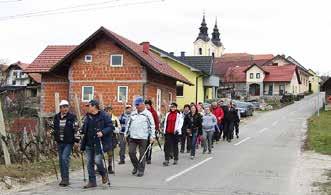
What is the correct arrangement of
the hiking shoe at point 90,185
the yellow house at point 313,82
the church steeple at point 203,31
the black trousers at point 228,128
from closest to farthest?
the hiking shoe at point 90,185, the black trousers at point 228,128, the yellow house at point 313,82, the church steeple at point 203,31

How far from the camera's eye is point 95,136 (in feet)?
36.9

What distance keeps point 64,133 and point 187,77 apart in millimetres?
44602

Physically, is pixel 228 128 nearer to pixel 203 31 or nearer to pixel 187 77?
pixel 187 77

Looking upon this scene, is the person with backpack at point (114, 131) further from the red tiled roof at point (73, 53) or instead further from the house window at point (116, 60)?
the house window at point (116, 60)

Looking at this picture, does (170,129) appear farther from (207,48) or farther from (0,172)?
(207,48)

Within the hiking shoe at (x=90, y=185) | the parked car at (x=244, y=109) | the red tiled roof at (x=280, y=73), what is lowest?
the hiking shoe at (x=90, y=185)

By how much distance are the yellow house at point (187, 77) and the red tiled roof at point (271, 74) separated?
34947mm

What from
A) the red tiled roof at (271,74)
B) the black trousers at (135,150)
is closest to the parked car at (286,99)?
the red tiled roof at (271,74)

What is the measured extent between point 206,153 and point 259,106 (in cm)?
4377

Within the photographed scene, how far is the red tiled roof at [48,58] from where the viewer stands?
133 feet

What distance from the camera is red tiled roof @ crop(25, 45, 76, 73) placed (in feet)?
133

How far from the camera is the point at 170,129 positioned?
1575cm

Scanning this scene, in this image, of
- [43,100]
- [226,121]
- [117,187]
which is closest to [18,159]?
[117,187]

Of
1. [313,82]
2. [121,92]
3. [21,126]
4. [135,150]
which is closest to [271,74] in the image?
[313,82]
